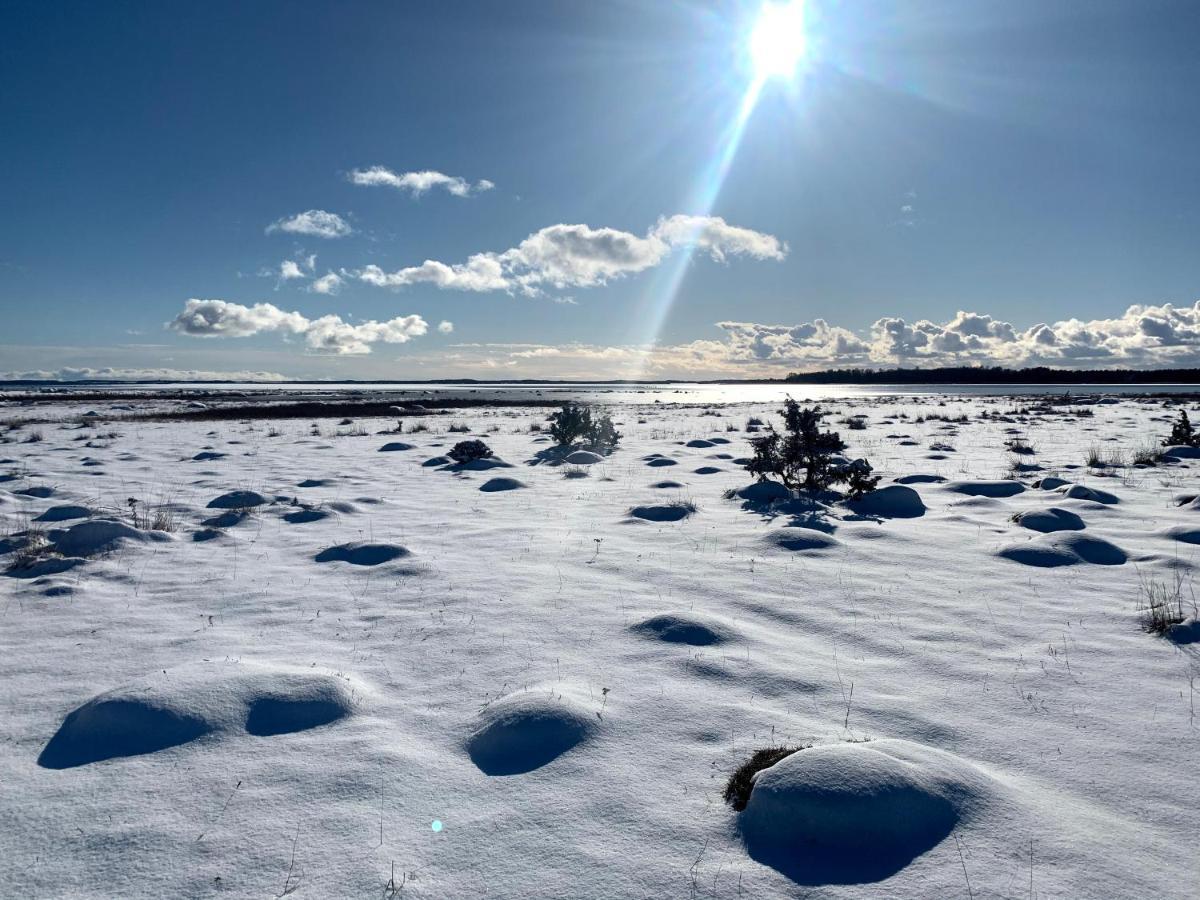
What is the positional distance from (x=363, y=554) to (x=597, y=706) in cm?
411

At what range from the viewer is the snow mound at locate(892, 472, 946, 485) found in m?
11.4

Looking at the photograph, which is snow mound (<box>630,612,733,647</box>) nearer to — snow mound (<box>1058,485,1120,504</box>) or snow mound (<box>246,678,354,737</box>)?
snow mound (<box>246,678,354,737</box>)

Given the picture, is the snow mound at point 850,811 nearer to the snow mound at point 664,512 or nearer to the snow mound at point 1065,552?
the snow mound at point 1065,552

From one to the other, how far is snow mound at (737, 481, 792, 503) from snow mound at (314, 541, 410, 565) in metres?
5.45

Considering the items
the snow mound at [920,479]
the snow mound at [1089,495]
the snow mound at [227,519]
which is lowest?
the snow mound at [227,519]

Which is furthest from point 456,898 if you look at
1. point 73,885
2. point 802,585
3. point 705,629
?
point 802,585

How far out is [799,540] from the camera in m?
7.39

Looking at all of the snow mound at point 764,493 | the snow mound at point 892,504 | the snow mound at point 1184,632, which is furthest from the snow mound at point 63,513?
the snow mound at point 1184,632

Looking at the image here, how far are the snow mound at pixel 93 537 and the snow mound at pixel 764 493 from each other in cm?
807

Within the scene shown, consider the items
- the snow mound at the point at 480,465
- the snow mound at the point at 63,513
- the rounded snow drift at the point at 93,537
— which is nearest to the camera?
the rounded snow drift at the point at 93,537

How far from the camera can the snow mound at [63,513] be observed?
860cm

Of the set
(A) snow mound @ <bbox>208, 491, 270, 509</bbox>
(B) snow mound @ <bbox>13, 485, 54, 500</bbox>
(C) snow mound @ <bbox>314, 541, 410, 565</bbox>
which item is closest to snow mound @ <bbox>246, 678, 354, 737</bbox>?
(C) snow mound @ <bbox>314, 541, 410, 565</bbox>

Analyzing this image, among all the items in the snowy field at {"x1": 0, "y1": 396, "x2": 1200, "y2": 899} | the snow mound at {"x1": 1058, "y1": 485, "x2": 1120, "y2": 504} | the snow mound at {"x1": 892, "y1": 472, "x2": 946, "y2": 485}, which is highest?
the snow mound at {"x1": 1058, "y1": 485, "x2": 1120, "y2": 504}

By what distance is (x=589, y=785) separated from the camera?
307cm
